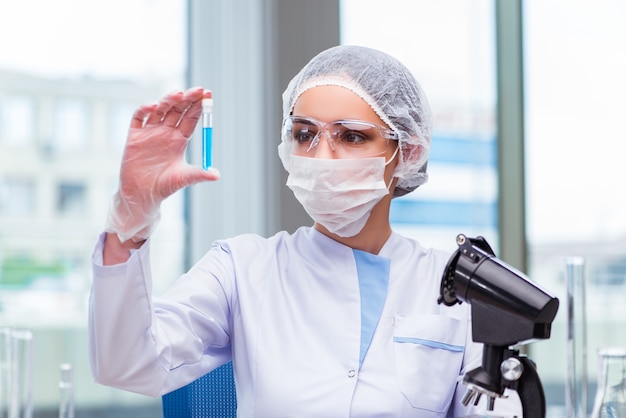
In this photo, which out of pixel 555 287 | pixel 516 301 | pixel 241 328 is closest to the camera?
pixel 516 301

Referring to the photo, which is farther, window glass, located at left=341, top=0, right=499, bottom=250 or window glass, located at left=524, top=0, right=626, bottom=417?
window glass, located at left=524, top=0, right=626, bottom=417

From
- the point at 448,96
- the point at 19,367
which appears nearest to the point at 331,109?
the point at 19,367

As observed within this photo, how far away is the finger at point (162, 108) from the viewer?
40.4 inches

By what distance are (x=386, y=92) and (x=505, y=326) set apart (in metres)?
0.58

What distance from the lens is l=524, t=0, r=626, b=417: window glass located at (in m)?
3.63

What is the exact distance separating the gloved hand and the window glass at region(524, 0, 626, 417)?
2.87m

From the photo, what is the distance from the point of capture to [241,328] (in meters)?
1.40

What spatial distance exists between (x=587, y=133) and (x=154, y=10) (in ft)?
6.08

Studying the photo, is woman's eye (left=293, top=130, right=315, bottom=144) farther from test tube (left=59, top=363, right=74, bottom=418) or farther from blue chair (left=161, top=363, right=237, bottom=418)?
test tube (left=59, top=363, right=74, bottom=418)

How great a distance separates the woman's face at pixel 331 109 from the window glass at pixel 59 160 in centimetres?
177

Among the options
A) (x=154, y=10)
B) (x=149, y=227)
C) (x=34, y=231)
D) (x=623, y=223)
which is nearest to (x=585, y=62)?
(x=623, y=223)

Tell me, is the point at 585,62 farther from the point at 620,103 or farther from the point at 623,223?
the point at 623,223

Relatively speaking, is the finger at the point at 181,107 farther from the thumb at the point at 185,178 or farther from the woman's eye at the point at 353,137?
the woman's eye at the point at 353,137

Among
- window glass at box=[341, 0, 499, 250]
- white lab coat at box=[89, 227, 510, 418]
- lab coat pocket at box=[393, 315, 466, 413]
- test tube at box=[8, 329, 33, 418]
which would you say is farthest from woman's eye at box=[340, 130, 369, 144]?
window glass at box=[341, 0, 499, 250]
